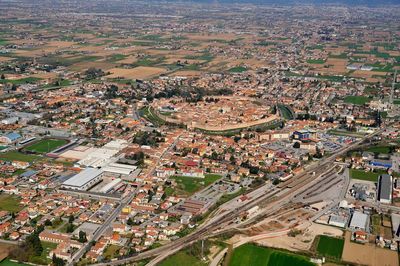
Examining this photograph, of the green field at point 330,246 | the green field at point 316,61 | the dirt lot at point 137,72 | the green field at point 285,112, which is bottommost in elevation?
the green field at point 330,246

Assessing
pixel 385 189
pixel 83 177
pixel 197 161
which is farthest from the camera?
pixel 197 161

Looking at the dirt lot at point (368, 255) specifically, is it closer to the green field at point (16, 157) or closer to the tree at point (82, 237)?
the tree at point (82, 237)

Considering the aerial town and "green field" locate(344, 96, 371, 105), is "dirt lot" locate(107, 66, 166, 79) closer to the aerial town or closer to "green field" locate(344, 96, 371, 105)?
the aerial town

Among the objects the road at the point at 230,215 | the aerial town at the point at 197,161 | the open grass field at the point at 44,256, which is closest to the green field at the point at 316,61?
the aerial town at the point at 197,161

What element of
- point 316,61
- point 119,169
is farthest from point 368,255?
point 316,61

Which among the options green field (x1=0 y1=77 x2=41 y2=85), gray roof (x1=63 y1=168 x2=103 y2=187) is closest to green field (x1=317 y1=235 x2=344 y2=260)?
gray roof (x1=63 y1=168 x2=103 y2=187)

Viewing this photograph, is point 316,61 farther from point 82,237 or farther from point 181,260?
point 82,237
